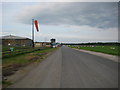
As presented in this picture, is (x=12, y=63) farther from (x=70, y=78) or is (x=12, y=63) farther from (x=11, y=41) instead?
(x=11, y=41)

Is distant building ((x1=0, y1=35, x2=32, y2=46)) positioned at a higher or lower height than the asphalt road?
higher

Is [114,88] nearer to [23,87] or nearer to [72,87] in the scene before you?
[72,87]

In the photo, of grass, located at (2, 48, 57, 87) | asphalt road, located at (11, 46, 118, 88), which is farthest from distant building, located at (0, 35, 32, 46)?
asphalt road, located at (11, 46, 118, 88)

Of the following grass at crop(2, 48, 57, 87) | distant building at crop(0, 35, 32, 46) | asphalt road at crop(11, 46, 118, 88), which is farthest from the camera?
distant building at crop(0, 35, 32, 46)

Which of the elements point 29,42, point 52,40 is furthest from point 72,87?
point 52,40

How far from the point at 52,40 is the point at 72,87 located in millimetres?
128124

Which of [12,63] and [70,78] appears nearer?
[70,78]

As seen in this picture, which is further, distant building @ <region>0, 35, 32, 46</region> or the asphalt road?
distant building @ <region>0, 35, 32, 46</region>

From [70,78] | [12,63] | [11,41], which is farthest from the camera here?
[11,41]

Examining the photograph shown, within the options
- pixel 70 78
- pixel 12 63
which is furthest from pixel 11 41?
pixel 70 78

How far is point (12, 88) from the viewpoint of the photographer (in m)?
4.65

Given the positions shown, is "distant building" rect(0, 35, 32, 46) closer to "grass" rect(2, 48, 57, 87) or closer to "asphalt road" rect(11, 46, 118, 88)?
"grass" rect(2, 48, 57, 87)

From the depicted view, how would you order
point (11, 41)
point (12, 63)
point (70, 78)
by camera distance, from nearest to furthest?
point (70, 78) → point (12, 63) → point (11, 41)

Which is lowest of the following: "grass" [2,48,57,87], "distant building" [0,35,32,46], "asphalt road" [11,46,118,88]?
"grass" [2,48,57,87]
